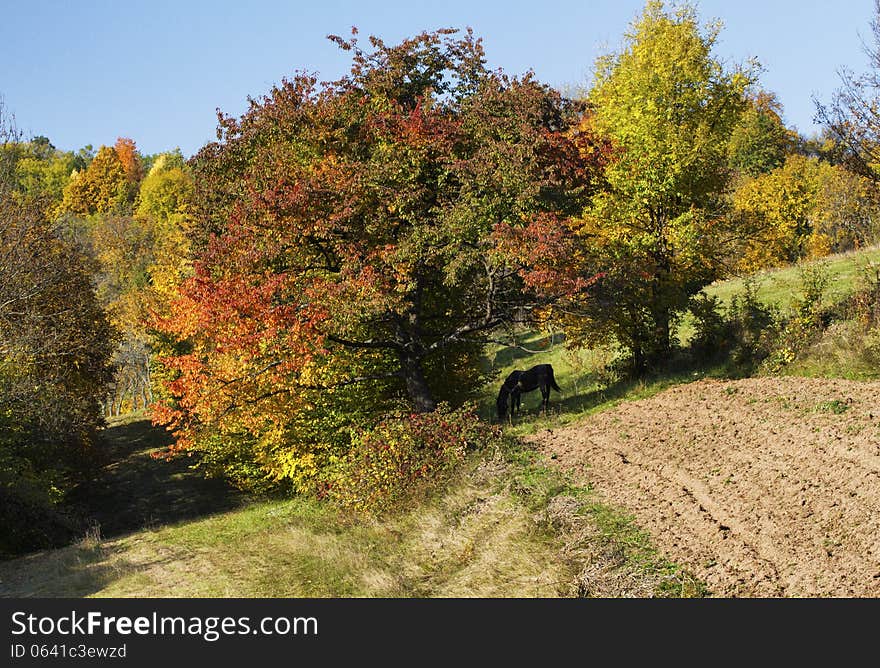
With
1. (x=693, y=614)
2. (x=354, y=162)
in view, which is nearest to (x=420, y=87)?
(x=354, y=162)

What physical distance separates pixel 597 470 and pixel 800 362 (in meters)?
7.59

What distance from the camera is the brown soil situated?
9398 millimetres

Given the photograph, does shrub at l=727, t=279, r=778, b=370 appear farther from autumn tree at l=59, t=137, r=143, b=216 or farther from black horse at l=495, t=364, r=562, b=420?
autumn tree at l=59, t=137, r=143, b=216

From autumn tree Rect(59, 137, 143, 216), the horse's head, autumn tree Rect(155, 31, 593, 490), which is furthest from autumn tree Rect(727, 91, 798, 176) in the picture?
autumn tree Rect(59, 137, 143, 216)

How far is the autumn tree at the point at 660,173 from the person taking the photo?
22.7m

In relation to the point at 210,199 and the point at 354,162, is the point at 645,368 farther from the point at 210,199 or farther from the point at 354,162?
the point at 210,199

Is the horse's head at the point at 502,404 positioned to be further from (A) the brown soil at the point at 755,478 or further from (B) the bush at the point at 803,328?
(B) the bush at the point at 803,328

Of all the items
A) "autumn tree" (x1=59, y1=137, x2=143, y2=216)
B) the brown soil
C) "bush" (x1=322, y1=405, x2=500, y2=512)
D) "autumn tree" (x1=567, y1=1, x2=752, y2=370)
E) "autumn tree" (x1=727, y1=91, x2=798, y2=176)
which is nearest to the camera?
the brown soil

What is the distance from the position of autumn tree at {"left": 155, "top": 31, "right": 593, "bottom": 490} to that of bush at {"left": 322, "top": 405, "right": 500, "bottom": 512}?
2.63 meters

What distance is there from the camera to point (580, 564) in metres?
11.0

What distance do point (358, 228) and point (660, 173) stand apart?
30.1 ft

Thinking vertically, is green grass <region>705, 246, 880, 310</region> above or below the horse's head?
above

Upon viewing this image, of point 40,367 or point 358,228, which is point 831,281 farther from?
point 40,367

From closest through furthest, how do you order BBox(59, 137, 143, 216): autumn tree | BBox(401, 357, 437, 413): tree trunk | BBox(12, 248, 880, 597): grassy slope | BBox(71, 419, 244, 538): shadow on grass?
BBox(12, 248, 880, 597): grassy slope → BBox(401, 357, 437, 413): tree trunk → BBox(71, 419, 244, 538): shadow on grass → BBox(59, 137, 143, 216): autumn tree
